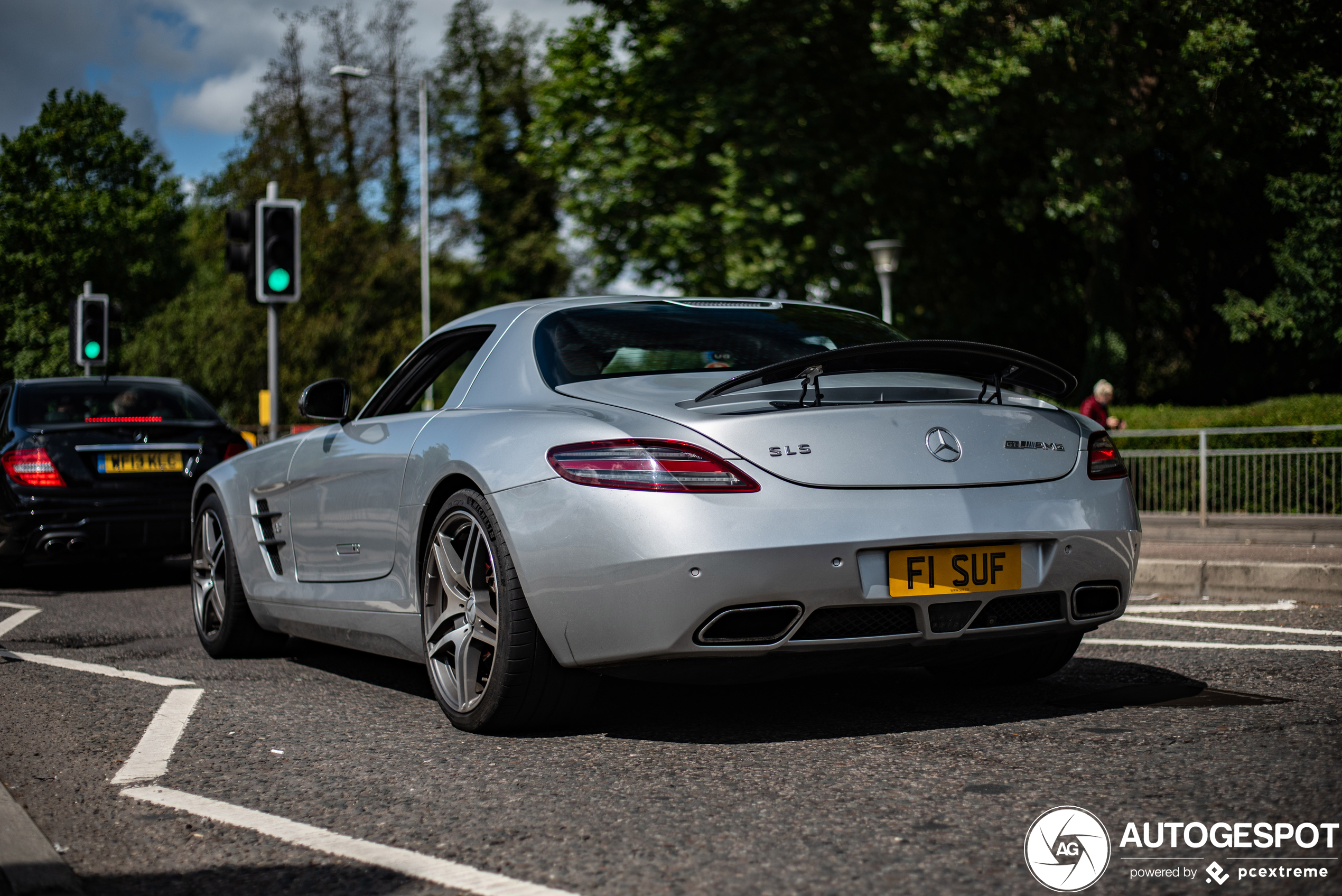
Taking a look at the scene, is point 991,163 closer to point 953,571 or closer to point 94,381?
point 94,381

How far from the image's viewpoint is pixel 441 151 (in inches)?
1860

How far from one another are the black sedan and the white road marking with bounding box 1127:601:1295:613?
6.24m

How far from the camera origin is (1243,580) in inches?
360

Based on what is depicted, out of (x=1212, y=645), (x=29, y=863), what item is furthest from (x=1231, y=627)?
(x=29, y=863)

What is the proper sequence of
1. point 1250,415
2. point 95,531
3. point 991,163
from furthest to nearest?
point 991,163 < point 1250,415 < point 95,531

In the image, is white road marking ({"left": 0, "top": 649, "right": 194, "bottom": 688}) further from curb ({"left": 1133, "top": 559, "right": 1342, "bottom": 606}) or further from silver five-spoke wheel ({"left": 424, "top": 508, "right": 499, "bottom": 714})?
curb ({"left": 1133, "top": 559, "right": 1342, "bottom": 606})

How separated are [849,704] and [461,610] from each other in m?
1.38

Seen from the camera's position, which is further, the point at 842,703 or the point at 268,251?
the point at 268,251

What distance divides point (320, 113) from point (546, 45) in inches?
596

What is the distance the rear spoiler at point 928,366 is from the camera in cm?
405

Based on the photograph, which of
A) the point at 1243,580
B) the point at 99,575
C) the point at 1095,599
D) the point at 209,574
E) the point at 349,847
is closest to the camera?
the point at 349,847

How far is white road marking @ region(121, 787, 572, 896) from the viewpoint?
287 cm

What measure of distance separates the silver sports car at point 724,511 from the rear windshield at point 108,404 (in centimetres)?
595

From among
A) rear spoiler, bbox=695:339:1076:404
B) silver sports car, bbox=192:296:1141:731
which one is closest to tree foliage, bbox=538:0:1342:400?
rear spoiler, bbox=695:339:1076:404
